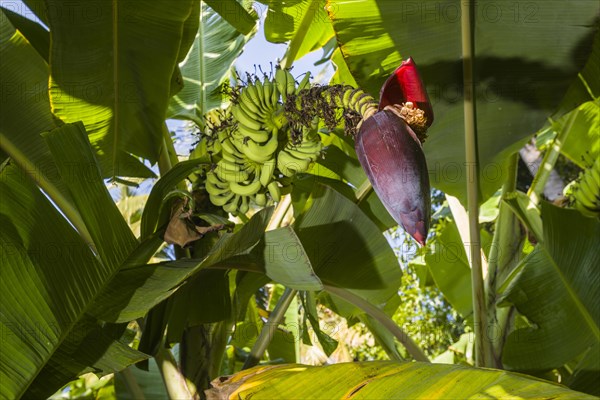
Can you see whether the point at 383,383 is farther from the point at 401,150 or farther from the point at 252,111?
the point at 252,111

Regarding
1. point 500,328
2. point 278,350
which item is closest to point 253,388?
point 500,328

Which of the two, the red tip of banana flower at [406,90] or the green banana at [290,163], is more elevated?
the red tip of banana flower at [406,90]

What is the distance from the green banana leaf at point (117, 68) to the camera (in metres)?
1.15

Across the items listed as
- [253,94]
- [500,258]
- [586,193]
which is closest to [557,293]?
[500,258]

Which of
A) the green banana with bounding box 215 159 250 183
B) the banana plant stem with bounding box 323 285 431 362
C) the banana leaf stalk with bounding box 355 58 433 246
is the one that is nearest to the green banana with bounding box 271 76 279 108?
the green banana with bounding box 215 159 250 183

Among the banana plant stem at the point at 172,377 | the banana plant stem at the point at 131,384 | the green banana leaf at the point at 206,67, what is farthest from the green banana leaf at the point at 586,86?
the banana plant stem at the point at 131,384

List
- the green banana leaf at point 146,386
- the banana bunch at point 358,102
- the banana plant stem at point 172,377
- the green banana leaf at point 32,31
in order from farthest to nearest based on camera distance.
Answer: the green banana leaf at point 146,386 < the green banana leaf at point 32,31 < the banana plant stem at point 172,377 < the banana bunch at point 358,102

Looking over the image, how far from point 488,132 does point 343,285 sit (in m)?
0.44

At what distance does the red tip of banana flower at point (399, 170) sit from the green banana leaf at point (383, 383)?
0.54 ft

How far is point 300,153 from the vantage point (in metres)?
0.99

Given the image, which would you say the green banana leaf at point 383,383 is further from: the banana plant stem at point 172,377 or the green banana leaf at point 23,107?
the green banana leaf at point 23,107

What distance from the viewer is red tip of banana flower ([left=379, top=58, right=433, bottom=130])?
74 cm

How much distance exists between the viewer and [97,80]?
3.97ft

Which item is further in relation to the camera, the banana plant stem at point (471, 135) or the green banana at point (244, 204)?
the banana plant stem at point (471, 135)
